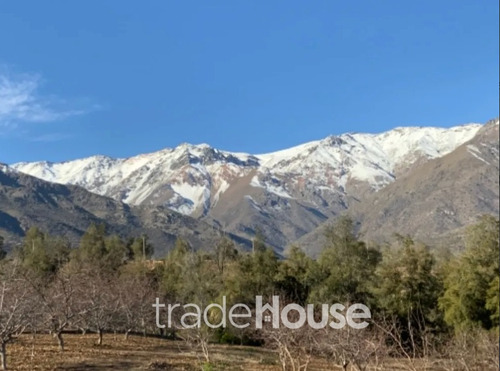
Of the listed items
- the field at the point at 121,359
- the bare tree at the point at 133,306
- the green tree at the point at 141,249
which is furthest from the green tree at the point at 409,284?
the green tree at the point at 141,249

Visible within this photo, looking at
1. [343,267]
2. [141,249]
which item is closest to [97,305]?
[343,267]

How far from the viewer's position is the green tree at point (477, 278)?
5072cm

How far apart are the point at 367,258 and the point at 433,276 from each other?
9511mm

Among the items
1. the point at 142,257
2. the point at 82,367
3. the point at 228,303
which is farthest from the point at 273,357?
the point at 142,257

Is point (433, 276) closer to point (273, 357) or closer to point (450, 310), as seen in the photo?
point (450, 310)

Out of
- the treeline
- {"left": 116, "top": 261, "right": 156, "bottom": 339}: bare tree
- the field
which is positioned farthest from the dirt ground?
{"left": 116, "top": 261, "right": 156, "bottom": 339}: bare tree

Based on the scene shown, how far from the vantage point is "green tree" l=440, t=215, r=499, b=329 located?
50.7 meters

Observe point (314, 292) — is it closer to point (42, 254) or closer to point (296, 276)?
point (296, 276)

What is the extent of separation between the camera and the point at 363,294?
202 ft

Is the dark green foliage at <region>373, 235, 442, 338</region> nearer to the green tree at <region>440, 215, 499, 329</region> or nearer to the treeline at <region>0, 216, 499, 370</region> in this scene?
the treeline at <region>0, 216, 499, 370</region>

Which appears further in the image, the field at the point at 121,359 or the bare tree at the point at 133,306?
the bare tree at the point at 133,306

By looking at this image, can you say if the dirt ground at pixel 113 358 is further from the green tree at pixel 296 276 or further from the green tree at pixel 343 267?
the green tree at pixel 296 276

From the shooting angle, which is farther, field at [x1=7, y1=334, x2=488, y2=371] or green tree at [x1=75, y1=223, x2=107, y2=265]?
green tree at [x1=75, y1=223, x2=107, y2=265]

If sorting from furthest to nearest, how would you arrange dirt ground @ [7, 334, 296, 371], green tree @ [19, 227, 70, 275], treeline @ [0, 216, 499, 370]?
green tree @ [19, 227, 70, 275] → treeline @ [0, 216, 499, 370] → dirt ground @ [7, 334, 296, 371]
